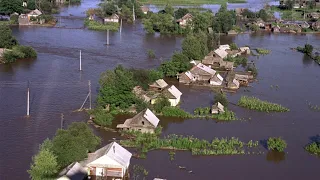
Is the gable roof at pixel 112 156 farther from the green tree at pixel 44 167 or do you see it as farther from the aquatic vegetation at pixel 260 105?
the aquatic vegetation at pixel 260 105

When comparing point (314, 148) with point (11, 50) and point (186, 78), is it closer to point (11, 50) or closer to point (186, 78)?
point (186, 78)

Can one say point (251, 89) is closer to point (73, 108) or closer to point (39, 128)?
point (73, 108)

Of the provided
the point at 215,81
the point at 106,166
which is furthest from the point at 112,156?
the point at 215,81

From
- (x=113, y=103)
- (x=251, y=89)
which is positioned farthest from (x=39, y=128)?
(x=251, y=89)

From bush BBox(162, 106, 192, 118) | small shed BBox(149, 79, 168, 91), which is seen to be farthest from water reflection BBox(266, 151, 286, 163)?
small shed BBox(149, 79, 168, 91)

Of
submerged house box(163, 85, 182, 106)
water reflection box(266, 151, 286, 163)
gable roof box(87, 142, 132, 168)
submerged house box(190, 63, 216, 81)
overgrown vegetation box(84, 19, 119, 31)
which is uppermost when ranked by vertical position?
overgrown vegetation box(84, 19, 119, 31)

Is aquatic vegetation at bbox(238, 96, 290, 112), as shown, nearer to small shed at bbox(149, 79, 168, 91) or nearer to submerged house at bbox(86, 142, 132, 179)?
small shed at bbox(149, 79, 168, 91)
